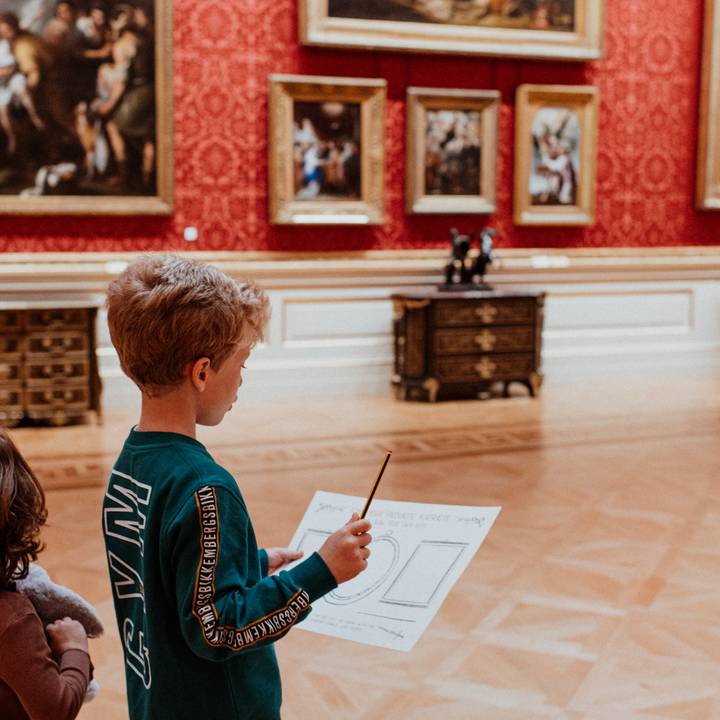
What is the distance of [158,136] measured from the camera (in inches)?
360

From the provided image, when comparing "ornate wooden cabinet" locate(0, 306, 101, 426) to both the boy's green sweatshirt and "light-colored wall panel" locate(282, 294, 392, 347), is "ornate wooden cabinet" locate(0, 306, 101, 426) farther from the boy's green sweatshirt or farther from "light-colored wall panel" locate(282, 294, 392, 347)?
the boy's green sweatshirt

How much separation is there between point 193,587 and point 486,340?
27.5 ft

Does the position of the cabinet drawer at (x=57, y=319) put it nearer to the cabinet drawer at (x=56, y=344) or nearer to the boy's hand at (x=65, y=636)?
the cabinet drawer at (x=56, y=344)

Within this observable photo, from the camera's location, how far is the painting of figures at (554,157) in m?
10.4

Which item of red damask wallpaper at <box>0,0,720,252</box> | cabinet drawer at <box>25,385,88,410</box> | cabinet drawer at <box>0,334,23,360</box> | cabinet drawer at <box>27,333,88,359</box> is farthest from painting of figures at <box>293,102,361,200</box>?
cabinet drawer at <box>0,334,23,360</box>

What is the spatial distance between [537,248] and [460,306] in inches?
60.2

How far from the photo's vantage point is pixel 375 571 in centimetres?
190

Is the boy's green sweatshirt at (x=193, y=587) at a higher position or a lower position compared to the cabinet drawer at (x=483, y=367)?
higher

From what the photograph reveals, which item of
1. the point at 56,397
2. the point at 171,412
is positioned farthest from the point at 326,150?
the point at 171,412

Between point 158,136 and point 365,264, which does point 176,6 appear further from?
point 365,264

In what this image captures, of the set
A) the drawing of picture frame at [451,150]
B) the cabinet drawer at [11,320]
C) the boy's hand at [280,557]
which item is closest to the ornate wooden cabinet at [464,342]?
the drawing of picture frame at [451,150]

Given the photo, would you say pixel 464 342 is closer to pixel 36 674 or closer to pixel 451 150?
pixel 451 150

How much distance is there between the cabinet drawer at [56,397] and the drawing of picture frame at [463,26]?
155 inches

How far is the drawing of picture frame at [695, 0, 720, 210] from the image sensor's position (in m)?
10.8
